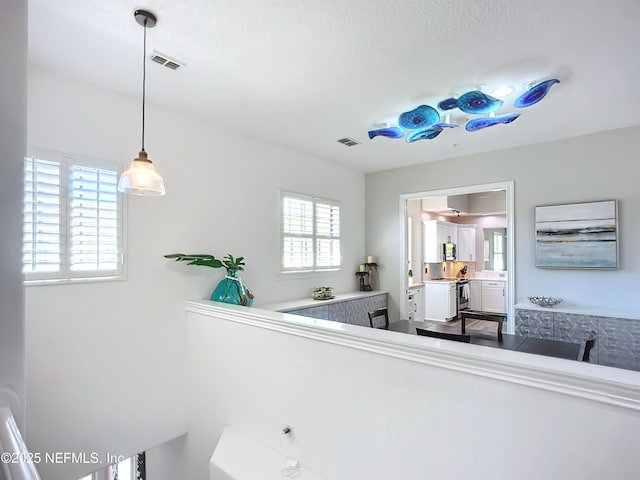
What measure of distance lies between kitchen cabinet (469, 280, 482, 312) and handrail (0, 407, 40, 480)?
341 inches

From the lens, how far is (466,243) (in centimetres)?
869

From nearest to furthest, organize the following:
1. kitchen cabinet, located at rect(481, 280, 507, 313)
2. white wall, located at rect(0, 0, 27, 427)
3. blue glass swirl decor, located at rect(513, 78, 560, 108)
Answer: white wall, located at rect(0, 0, 27, 427)
blue glass swirl decor, located at rect(513, 78, 560, 108)
kitchen cabinet, located at rect(481, 280, 507, 313)

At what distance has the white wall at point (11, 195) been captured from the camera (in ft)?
2.96

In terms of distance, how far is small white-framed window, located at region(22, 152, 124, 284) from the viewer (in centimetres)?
240

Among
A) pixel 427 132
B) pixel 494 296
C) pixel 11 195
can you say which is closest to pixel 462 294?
pixel 494 296

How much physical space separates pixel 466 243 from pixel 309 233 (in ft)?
18.4

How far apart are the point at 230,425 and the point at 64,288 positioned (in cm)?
165

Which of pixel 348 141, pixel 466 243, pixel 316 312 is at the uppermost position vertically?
pixel 348 141

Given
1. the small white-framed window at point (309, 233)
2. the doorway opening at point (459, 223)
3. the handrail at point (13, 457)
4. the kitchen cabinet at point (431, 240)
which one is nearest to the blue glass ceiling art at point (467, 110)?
the small white-framed window at point (309, 233)

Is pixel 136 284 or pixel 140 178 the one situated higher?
pixel 140 178

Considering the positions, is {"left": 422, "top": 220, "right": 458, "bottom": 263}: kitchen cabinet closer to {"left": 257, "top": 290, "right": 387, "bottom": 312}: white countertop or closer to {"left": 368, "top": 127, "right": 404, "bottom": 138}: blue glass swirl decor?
{"left": 257, "top": 290, "right": 387, "bottom": 312}: white countertop

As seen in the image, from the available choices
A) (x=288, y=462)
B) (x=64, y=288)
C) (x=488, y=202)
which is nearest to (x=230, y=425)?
(x=288, y=462)

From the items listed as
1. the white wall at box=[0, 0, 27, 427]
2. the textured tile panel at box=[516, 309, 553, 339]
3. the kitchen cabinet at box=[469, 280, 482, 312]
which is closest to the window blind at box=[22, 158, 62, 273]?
the white wall at box=[0, 0, 27, 427]

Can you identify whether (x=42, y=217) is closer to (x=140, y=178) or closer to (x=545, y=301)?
(x=140, y=178)
